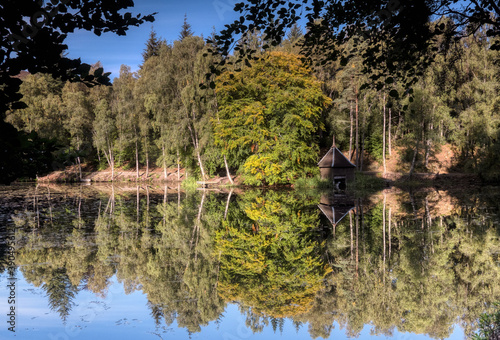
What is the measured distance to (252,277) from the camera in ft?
25.7

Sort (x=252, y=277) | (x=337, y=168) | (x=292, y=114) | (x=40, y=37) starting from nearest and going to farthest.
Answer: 1. (x=40, y=37)
2. (x=252, y=277)
3. (x=337, y=168)
4. (x=292, y=114)

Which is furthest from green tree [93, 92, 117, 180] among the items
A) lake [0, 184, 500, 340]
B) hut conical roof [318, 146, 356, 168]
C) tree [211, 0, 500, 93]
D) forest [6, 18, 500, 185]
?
tree [211, 0, 500, 93]

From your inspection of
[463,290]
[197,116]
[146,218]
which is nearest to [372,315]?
[463,290]

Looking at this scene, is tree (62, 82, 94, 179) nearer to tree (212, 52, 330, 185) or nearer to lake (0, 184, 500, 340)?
tree (212, 52, 330, 185)

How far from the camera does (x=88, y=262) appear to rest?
8.80 metres

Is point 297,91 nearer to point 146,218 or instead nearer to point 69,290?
point 146,218

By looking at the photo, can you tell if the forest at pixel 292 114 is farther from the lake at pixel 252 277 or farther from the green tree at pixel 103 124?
the lake at pixel 252 277

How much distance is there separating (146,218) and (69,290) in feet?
28.3

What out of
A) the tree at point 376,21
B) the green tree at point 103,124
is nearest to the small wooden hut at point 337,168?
A: the tree at point 376,21

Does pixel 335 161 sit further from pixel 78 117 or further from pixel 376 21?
pixel 78 117

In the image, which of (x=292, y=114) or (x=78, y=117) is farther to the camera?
(x=78, y=117)

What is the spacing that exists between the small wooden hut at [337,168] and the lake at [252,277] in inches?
579

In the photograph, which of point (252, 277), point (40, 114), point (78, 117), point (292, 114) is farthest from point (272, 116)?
point (40, 114)

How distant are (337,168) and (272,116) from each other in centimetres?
804
